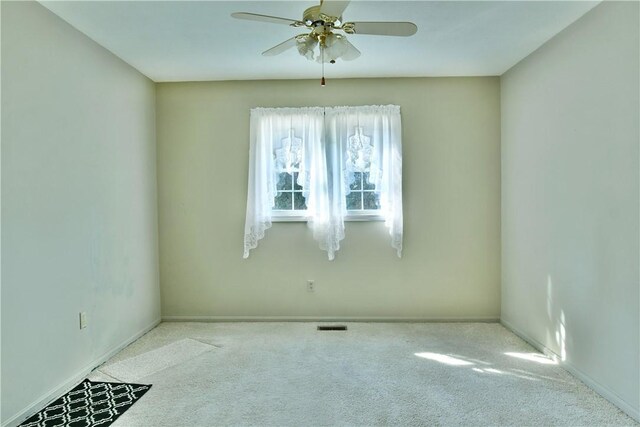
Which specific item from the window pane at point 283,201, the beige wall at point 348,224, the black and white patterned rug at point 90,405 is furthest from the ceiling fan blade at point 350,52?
the black and white patterned rug at point 90,405

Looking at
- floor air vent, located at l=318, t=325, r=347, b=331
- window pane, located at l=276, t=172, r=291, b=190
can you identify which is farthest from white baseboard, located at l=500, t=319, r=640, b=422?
window pane, located at l=276, t=172, r=291, b=190

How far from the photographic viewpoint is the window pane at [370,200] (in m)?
4.01

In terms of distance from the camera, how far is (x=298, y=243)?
4.03m

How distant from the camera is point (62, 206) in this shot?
2.58 metres

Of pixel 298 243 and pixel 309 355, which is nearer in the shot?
pixel 309 355

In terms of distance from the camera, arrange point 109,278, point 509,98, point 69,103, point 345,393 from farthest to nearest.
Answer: point 509,98 < point 109,278 < point 69,103 < point 345,393

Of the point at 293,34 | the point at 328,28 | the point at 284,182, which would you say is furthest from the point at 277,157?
the point at 328,28

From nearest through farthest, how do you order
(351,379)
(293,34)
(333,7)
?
(333,7) < (351,379) < (293,34)

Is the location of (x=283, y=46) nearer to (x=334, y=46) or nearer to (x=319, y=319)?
(x=334, y=46)

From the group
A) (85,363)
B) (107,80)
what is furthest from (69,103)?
(85,363)

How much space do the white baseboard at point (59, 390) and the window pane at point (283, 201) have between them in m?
1.80

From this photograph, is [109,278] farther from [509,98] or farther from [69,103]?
[509,98]

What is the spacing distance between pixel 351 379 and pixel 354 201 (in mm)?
1825

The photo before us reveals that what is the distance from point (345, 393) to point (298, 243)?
178cm
